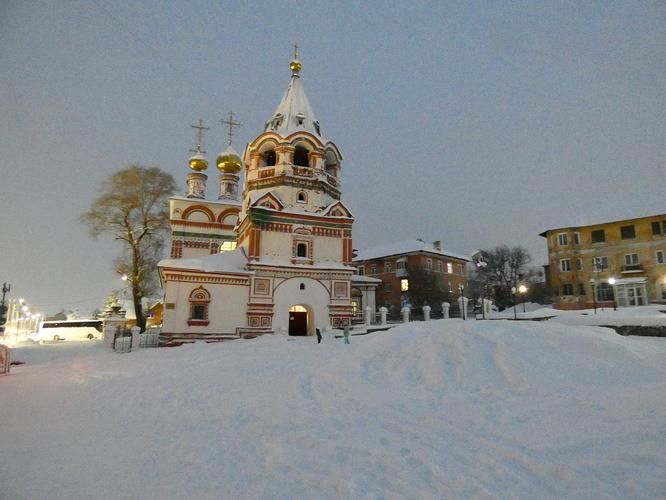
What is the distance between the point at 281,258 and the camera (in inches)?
937

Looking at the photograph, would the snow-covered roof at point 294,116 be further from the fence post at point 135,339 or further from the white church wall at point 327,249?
the fence post at point 135,339

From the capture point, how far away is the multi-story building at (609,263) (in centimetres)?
3038

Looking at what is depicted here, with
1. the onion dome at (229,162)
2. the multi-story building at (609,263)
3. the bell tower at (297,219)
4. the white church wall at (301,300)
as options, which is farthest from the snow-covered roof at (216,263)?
the multi-story building at (609,263)

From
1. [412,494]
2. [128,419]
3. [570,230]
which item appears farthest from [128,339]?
[570,230]

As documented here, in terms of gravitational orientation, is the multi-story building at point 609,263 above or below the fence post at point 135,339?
Answer: above

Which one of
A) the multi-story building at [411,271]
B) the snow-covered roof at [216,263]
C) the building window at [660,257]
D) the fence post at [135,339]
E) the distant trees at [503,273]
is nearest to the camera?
the fence post at [135,339]

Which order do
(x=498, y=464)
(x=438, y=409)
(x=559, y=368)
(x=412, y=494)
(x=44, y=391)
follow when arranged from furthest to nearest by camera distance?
1. (x=44, y=391)
2. (x=559, y=368)
3. (x=438, y=409)
4. (x=498, y=464)
5. (x=412, y=494)

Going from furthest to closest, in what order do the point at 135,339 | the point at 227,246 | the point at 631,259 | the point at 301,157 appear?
the point at 227,246
the point at 631,259
the point at 301,157
the point at 135,339

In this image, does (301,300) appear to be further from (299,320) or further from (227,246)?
(227,246)

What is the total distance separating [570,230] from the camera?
3469 cm

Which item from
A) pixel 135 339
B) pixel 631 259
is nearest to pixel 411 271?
pixel 631 259

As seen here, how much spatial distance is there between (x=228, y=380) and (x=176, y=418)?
3272 mm

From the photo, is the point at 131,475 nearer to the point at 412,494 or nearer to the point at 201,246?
the point at 412,494

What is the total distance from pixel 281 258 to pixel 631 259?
98.1 feet
